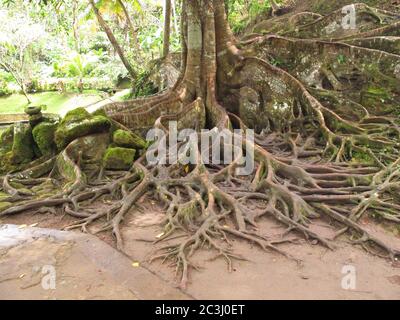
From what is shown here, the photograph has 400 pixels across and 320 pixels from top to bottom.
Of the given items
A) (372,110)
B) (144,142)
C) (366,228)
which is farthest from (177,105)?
(366,228)

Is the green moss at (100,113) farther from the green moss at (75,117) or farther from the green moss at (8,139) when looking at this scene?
the green moss at (8,139)

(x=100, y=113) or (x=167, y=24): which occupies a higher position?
(x=167, y=24)

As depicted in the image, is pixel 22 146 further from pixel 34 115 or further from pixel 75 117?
pixel 75 117

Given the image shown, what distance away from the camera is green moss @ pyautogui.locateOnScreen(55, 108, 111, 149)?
7.00m

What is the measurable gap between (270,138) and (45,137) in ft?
14.6

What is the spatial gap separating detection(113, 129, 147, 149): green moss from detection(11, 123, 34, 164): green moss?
1.83 meters

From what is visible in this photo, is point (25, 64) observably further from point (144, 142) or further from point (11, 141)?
point (144, 142)

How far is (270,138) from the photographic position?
7.54m

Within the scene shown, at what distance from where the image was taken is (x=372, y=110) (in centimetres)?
750

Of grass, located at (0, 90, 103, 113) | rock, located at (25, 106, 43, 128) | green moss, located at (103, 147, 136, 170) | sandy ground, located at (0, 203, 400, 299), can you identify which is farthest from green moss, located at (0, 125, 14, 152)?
grass, located at (0, 90, 103, 113)

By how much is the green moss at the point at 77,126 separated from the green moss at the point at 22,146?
719 mm

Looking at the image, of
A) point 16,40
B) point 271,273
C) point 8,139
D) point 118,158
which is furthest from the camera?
point 16,40

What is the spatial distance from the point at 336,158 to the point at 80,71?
17.0 metres

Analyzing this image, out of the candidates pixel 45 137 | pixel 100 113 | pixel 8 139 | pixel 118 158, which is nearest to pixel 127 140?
pixel 118 158
